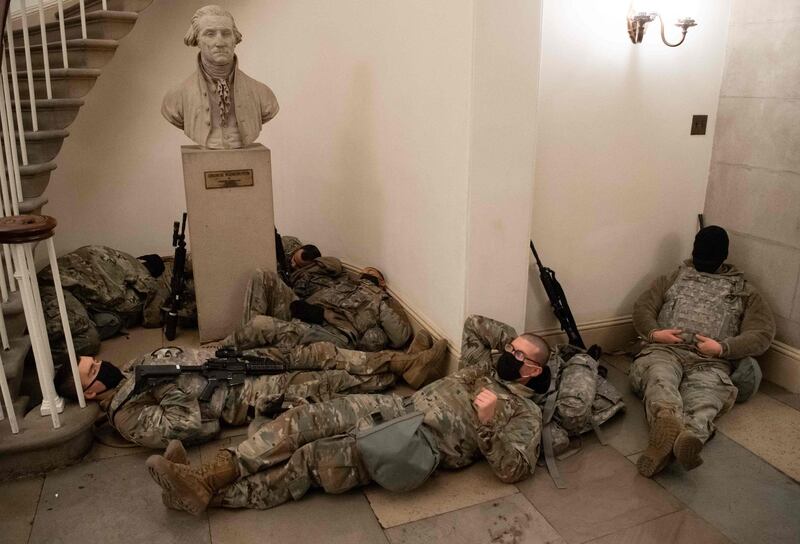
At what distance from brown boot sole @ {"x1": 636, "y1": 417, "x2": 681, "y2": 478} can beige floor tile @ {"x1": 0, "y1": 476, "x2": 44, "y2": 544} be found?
2.50m

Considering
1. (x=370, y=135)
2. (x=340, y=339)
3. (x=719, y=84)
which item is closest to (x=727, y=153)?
(x=719, y=84)

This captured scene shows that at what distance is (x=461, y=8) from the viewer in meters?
3.02

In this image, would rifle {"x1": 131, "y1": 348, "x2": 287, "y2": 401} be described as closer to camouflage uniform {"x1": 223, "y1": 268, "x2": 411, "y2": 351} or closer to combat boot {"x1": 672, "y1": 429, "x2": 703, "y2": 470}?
camouflage uniform {"x1": 223, "y1": 268, "x2": 411, "y2": 351}

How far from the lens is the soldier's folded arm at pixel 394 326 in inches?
153

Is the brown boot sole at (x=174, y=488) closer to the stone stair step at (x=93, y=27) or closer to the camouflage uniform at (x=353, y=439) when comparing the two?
the camouflage uniform at (x=353, y=439)

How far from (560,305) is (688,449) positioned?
113 cm

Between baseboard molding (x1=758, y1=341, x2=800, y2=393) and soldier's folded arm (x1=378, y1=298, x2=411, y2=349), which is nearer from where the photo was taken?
baseboard molding (x1=758, y1=341, x2=800, y2=393)

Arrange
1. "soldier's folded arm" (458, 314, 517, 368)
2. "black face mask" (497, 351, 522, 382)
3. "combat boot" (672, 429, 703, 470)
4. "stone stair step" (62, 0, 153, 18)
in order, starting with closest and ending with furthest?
"combat boot" (672, 429, 703, 470)
"black face mask" (497, 351, 522, 382)
"soldier's folded arm" (458, 314, 517, 368)
"stone stair step" (62, 0, 153, 18)

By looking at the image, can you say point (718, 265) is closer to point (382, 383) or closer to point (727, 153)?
point (727, 153)

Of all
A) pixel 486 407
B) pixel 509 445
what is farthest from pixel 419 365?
pixel 509 445

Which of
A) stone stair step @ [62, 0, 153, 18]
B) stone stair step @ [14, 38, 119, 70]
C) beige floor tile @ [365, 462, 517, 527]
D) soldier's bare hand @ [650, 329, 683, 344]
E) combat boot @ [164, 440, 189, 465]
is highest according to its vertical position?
stone stair step @ [62, 0, 153, 18]

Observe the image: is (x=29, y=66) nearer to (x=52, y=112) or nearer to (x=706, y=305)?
(x=52, y=112)

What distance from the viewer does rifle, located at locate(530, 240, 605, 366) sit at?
3.56 meters

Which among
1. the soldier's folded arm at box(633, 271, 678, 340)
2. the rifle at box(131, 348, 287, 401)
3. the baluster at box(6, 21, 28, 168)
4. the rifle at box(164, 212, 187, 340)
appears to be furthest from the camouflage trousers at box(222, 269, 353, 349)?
the soldier's folded arm at box(633, 271, 678, 340)
